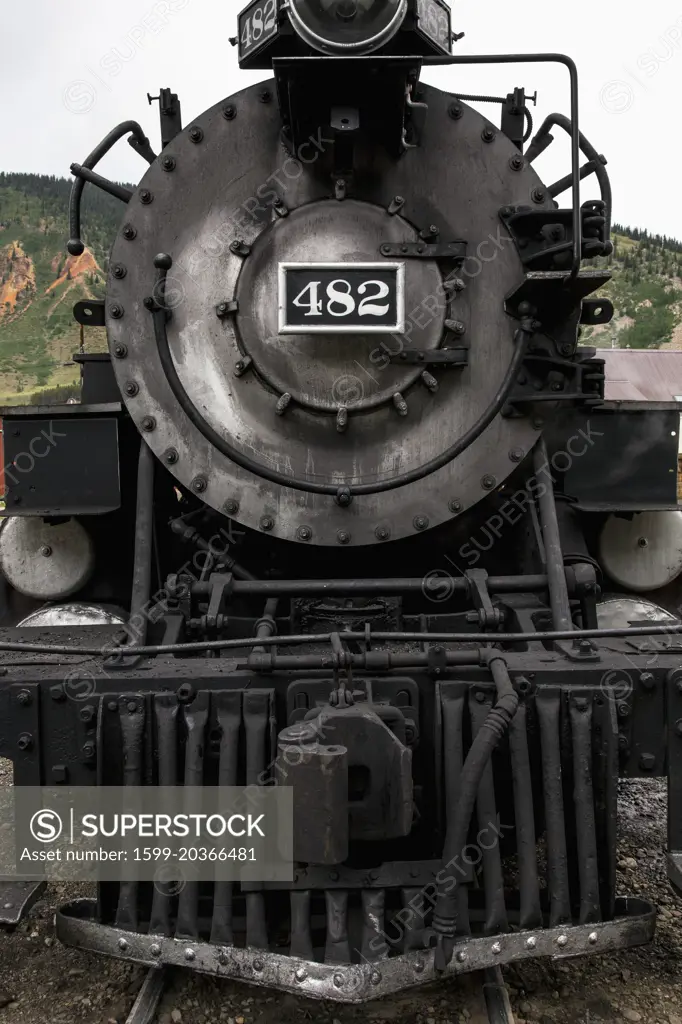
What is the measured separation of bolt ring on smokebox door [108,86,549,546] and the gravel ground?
1.38 m

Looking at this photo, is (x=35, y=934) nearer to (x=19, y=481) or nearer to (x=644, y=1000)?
(x=19, y=481)

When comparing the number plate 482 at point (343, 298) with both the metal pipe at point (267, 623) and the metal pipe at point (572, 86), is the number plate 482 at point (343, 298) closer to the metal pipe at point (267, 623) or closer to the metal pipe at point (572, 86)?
the metal pipe at point (572, 86)

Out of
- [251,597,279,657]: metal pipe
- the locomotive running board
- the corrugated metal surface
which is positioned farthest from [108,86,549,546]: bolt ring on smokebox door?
the corrugated metal surface

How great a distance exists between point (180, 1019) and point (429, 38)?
3.07m

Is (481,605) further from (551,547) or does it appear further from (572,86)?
(572,86)

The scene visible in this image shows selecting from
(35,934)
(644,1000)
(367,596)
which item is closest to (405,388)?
(367,596)

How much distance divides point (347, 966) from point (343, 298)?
1933mm

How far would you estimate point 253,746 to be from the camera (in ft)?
7.41

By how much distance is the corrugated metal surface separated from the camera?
43.6 feet

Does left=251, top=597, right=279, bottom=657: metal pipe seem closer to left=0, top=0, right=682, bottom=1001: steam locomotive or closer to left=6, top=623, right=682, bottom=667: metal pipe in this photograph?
left=0, top=0, right=682, bottom=1001: steam locomotive

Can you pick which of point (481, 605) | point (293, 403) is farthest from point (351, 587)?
point (293, 403)

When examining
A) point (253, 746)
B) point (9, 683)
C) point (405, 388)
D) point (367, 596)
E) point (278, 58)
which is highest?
point (278, 58)

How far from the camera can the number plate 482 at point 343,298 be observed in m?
2.66

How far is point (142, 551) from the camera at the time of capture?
108 inches
